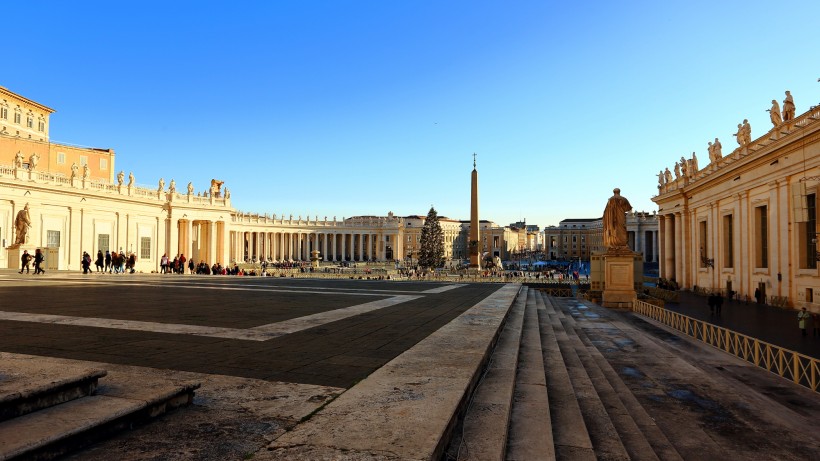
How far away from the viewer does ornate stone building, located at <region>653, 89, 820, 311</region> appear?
81.2 feet

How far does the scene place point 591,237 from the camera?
6698 inches

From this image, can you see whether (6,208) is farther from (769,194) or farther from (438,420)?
(769,194)

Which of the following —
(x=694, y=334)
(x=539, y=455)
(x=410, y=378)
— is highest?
(x=410, y=378)

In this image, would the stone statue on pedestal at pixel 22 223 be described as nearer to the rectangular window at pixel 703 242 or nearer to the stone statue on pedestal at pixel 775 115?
the stone statue on pedestal at pixel 775 115

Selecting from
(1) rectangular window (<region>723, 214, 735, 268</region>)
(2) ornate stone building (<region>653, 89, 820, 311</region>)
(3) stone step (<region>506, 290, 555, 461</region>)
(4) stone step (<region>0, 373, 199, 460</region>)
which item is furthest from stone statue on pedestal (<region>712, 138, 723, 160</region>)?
(4) stone step (<region>0, 373, 199, 460</region>)

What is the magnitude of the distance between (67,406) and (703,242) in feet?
151

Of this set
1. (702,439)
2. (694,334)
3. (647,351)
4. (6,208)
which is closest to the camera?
(702,439)

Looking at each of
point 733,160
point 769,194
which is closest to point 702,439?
point 769,194

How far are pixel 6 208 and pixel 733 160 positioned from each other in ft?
164

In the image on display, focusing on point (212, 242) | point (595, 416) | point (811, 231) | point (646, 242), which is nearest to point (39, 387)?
point (595, 416)

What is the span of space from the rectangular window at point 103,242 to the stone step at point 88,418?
4518 centimetres

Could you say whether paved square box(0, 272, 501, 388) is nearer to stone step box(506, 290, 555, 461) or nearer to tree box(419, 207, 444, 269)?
stone step box(506, 290, 555, 461)

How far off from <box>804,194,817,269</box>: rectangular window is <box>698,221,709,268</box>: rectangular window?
14.7 metres

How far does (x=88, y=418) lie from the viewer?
336cm
